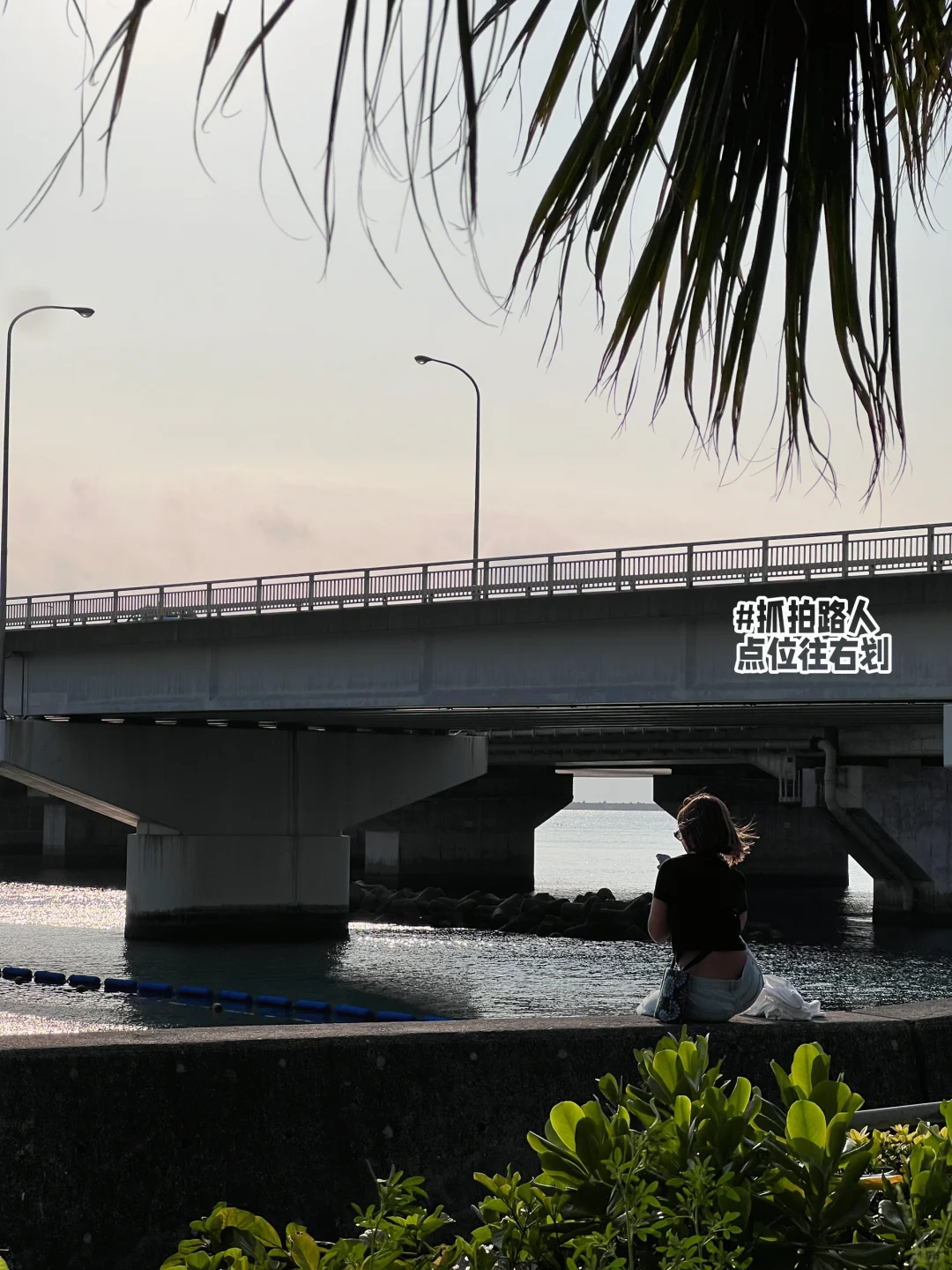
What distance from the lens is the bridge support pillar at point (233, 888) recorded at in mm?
44656

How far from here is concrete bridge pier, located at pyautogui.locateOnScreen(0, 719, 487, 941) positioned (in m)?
44.4

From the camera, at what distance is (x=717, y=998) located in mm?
6418

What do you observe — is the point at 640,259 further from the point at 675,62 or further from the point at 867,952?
the point at 867,952

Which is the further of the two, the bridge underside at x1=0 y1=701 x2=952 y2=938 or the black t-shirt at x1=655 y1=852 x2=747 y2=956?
the bridge underside at x1=0 y1=701 x2=952 y2=938

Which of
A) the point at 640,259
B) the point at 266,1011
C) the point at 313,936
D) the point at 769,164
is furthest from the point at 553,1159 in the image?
the point at 313,936

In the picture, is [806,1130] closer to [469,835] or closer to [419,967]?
[419,967]

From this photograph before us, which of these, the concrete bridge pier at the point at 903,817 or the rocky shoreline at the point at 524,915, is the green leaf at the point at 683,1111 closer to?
the rocky shoreline at the point at 524,915

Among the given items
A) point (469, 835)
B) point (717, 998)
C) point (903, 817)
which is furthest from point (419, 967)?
point (469, 835)

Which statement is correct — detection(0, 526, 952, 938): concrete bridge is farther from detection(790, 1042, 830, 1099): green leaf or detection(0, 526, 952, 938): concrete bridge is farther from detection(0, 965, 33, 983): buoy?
detection(790, 1042, 830, 1099): green leaf

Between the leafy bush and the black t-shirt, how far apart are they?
4.00 m

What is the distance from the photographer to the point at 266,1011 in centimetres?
3167

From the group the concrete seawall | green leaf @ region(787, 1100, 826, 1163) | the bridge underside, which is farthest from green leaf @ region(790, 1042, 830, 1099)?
the bridge underside

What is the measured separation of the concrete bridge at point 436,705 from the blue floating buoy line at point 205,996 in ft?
25.5

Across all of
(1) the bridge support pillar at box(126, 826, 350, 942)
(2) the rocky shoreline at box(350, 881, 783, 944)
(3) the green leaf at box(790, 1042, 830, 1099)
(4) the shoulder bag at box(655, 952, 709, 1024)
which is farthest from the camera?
(2) the rocky shoreline at box(350, 881, 783, 944)
